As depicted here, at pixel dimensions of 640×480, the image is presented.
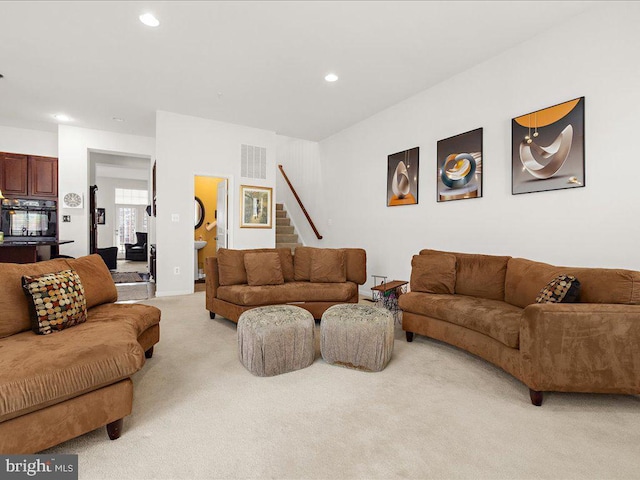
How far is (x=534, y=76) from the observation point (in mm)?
3316

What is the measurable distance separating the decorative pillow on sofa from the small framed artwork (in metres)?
2.40

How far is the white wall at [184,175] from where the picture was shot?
17.9 ft

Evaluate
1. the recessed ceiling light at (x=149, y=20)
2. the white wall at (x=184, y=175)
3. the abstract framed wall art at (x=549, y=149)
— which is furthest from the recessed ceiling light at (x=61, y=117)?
the abstract framed wall art at (x=549, y=149)

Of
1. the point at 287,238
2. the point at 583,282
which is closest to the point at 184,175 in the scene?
the point at 287,238

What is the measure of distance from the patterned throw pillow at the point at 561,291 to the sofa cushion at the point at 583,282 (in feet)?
0.37

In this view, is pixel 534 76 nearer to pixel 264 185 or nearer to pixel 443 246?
pixel 443 246

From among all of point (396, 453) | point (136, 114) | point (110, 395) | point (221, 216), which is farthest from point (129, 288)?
point (396, 453)

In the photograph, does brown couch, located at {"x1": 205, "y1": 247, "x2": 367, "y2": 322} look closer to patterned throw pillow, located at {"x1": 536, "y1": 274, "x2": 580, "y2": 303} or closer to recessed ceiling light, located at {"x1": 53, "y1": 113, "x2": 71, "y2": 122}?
patterned throw pillow, located at {"x1": 536, "y1": 274, "x2": 580, "y2": 303}

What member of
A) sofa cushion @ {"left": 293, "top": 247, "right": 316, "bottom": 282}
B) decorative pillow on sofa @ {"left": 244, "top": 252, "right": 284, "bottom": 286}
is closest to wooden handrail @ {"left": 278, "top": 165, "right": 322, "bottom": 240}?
sofa cushion @ {"left": 293, "top": 247, "right": 316, "bottom": 282}

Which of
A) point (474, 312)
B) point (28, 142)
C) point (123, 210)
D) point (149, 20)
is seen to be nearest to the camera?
point (474, 312)

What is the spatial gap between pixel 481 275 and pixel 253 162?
4.62 metres

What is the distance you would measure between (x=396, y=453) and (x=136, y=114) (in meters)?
6.29

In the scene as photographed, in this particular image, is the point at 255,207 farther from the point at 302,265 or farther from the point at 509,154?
the point at 509,154

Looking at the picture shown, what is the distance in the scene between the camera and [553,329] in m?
2.01
